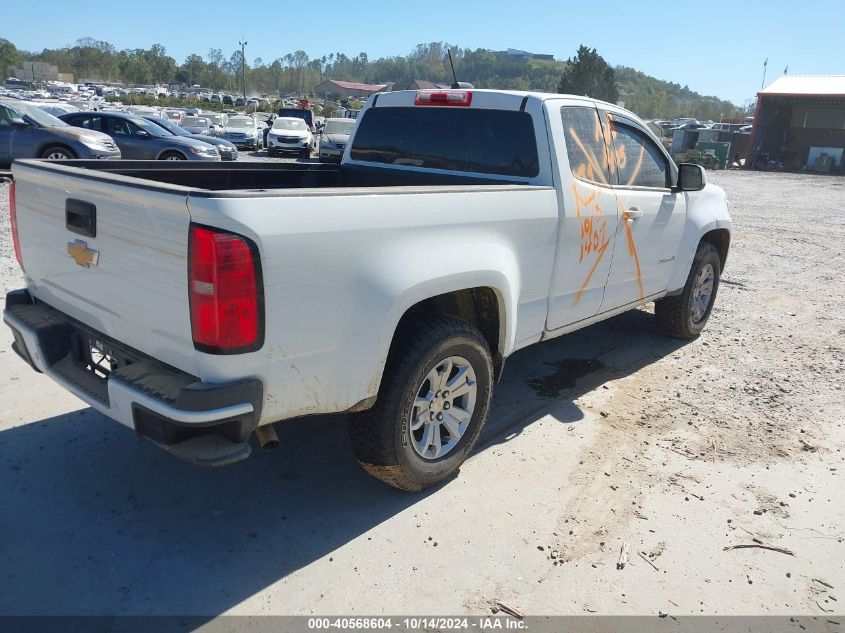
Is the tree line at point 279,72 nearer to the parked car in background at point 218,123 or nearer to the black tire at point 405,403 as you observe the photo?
the parked car in background at point 218,123

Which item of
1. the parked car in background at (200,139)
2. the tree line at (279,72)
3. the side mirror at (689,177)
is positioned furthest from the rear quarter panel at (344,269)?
the tree line at (279,72)

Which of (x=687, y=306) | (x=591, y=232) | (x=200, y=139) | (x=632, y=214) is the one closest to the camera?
(x=591, y=232)

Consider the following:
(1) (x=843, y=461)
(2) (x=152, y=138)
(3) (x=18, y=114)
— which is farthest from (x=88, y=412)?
(2) (x=152, y=138)

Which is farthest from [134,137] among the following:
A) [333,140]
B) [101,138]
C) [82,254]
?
[82,254]

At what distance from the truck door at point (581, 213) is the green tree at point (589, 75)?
50639 millimetres

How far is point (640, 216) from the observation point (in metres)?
4.54

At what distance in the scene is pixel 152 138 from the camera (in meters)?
15.2

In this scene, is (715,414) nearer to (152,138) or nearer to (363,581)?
(363,581)

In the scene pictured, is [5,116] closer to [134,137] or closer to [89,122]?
[89,122]

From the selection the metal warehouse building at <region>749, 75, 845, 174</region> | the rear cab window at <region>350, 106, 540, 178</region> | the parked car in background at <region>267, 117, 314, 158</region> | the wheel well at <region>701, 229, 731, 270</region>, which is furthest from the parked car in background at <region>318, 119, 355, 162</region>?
the metal warehouse building at <region>749, 75, 845, 174</region>

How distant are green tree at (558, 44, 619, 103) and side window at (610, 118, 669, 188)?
4979 centimetres

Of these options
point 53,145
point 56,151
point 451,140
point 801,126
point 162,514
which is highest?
point 801,126

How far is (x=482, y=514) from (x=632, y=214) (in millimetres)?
2326

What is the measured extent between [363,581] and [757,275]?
25.9 ft
